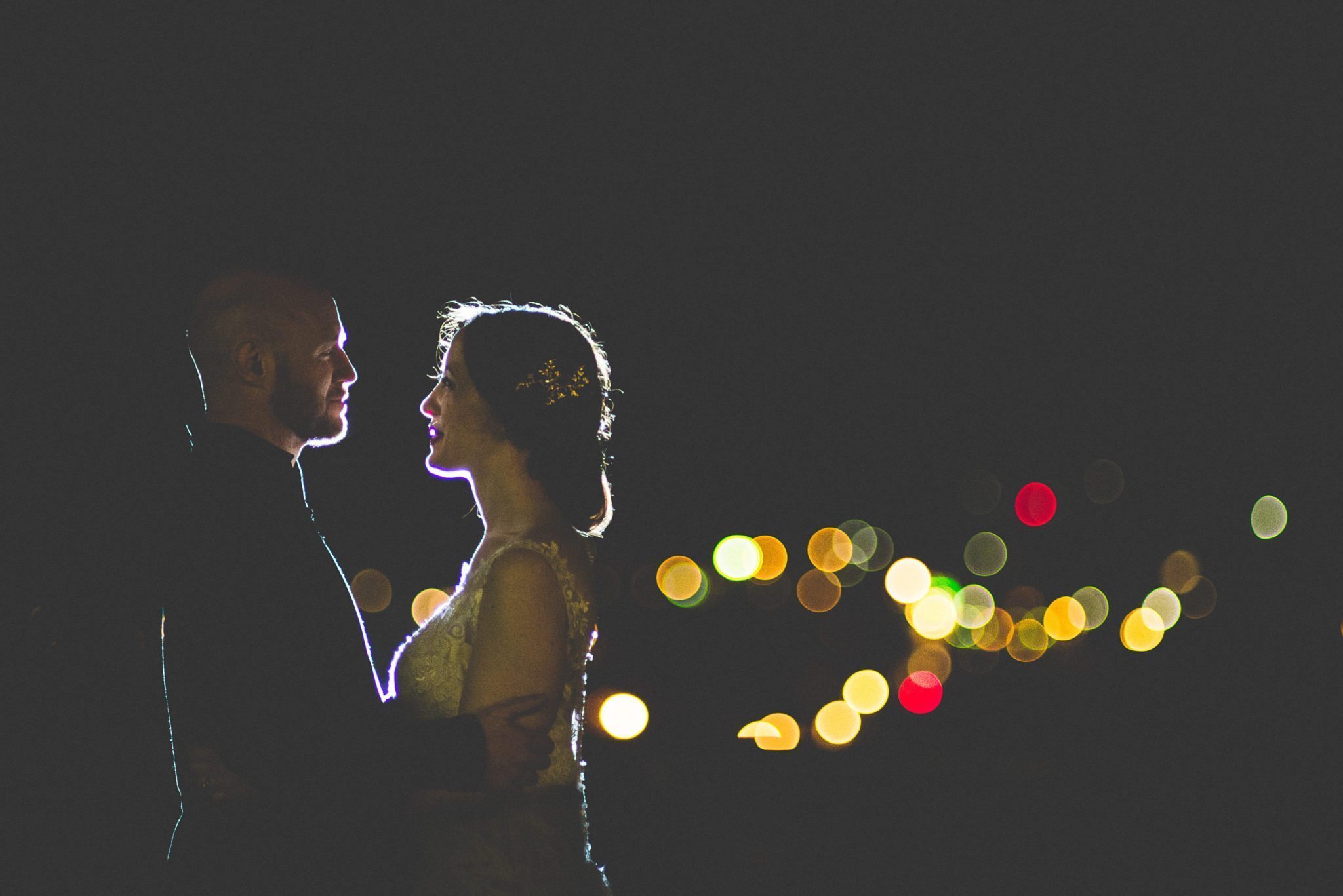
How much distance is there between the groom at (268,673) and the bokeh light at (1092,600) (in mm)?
13187

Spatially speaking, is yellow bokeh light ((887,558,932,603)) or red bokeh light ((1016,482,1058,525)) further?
yellow bokeh light ((887,558,932,603))

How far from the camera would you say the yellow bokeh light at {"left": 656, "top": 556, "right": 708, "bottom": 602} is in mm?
9375

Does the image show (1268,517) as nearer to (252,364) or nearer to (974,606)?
(252,364)

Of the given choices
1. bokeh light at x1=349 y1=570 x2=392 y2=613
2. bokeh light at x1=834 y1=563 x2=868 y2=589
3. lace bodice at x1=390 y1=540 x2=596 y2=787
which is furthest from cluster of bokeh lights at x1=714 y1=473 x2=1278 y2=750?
bokeh light at x1=834 y1=563 x2=868 y2=589

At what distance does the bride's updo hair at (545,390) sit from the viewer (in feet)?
6.57

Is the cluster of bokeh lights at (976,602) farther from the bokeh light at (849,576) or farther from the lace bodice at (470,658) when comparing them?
the bokeh light at (849,576)

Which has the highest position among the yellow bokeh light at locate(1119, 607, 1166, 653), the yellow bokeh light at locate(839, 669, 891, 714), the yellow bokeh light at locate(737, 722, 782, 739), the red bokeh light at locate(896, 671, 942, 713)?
the yellow bokeh light at locate(1119, 607, 1166, 653)

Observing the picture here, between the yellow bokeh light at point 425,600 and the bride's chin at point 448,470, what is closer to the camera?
the bride's chin at point 448,470

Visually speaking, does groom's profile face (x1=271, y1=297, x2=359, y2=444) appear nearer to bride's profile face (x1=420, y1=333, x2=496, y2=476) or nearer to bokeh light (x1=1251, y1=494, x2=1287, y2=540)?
bride's profile face (x1=420, y1=333, x2=496, y2=476)

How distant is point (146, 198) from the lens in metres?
3.40

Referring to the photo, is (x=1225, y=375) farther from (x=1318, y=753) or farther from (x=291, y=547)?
(x=291, y=547)

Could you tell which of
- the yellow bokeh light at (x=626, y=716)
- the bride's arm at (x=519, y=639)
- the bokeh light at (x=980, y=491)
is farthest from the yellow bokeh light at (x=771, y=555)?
the bride's arm at (x=519, y=639)

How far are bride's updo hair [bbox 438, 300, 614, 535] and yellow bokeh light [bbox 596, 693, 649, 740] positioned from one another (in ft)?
13.4

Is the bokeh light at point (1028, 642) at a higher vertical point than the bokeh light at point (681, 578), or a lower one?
lower
